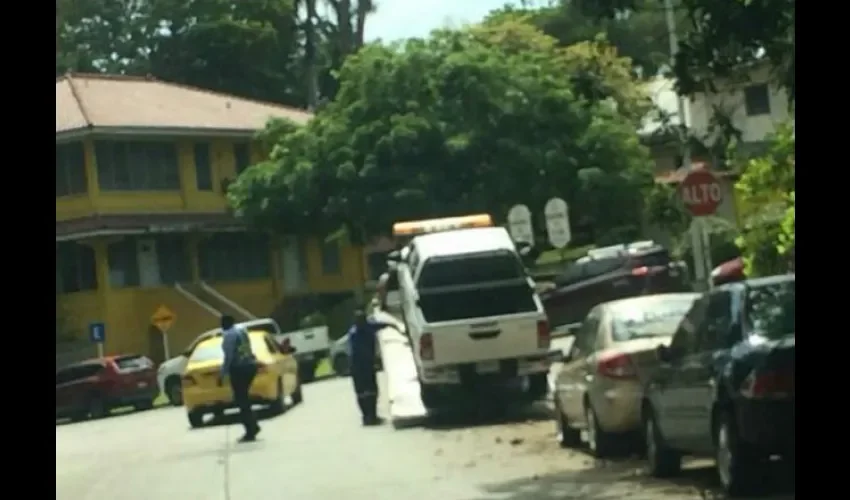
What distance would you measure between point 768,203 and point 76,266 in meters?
29.3

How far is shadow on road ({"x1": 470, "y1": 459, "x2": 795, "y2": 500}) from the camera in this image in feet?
45.6

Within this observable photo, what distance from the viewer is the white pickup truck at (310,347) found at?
41.8 metres

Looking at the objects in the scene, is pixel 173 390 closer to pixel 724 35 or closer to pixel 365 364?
pixel 365 364

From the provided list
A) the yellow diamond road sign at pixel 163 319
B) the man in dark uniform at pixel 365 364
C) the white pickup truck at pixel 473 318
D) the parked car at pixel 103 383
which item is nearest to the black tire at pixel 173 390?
the parked car at pixel 103 383

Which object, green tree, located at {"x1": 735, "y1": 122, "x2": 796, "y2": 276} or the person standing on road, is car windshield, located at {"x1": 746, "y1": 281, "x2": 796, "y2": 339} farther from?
the person standing on road

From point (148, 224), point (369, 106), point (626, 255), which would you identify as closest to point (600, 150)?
point (369, 106)

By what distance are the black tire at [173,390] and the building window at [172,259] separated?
414 inches

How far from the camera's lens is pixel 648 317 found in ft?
56.5

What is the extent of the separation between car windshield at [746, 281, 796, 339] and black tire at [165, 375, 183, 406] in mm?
26808

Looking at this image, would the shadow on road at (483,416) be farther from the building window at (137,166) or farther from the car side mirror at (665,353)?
the building window at (137,166)

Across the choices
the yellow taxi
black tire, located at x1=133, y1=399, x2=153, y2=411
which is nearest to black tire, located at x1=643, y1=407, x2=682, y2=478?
the yellow taxi

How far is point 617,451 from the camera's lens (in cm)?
1727

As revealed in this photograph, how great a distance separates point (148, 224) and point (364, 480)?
33.7 metres
